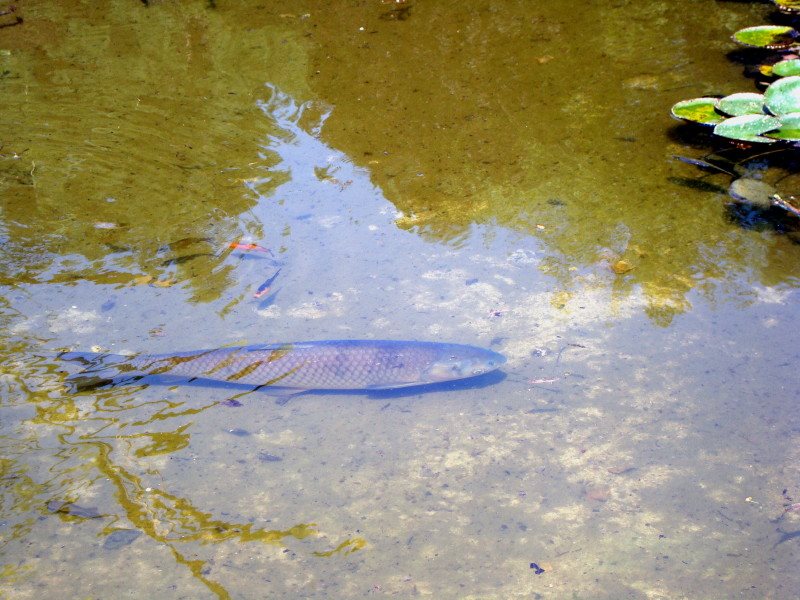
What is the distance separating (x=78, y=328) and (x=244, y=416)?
1.08 m

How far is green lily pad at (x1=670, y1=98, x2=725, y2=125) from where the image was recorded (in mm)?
4766

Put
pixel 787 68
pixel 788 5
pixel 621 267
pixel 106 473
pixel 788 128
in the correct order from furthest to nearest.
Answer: pixel 788 5 → pixel 787 68 → pixel 788 128 → pixel 621 267 → pixel 106 473

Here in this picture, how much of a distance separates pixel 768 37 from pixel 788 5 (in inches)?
26.1

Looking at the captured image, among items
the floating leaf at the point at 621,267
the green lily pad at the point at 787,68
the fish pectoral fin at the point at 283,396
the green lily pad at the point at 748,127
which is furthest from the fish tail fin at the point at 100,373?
the green lily pad at the point at 787,68

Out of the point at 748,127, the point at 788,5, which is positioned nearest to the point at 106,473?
the point at 748,127

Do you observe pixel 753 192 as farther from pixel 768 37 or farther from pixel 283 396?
pixel 283 396

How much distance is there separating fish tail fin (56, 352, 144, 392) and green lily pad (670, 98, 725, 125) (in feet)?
12.7

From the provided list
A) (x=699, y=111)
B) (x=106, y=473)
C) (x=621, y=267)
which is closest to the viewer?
(x=106, y=473)

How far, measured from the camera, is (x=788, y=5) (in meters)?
5.90

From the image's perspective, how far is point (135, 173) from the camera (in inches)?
190

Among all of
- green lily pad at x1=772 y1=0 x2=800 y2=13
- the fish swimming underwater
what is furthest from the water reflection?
green lily pad at x1=772 y1=0 x2=800 y2=13

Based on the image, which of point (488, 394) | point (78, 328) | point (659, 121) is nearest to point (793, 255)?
point (659, 121)

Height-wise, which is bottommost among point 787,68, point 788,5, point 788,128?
point 788,128

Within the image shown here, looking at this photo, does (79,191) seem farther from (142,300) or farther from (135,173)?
(142,300)
